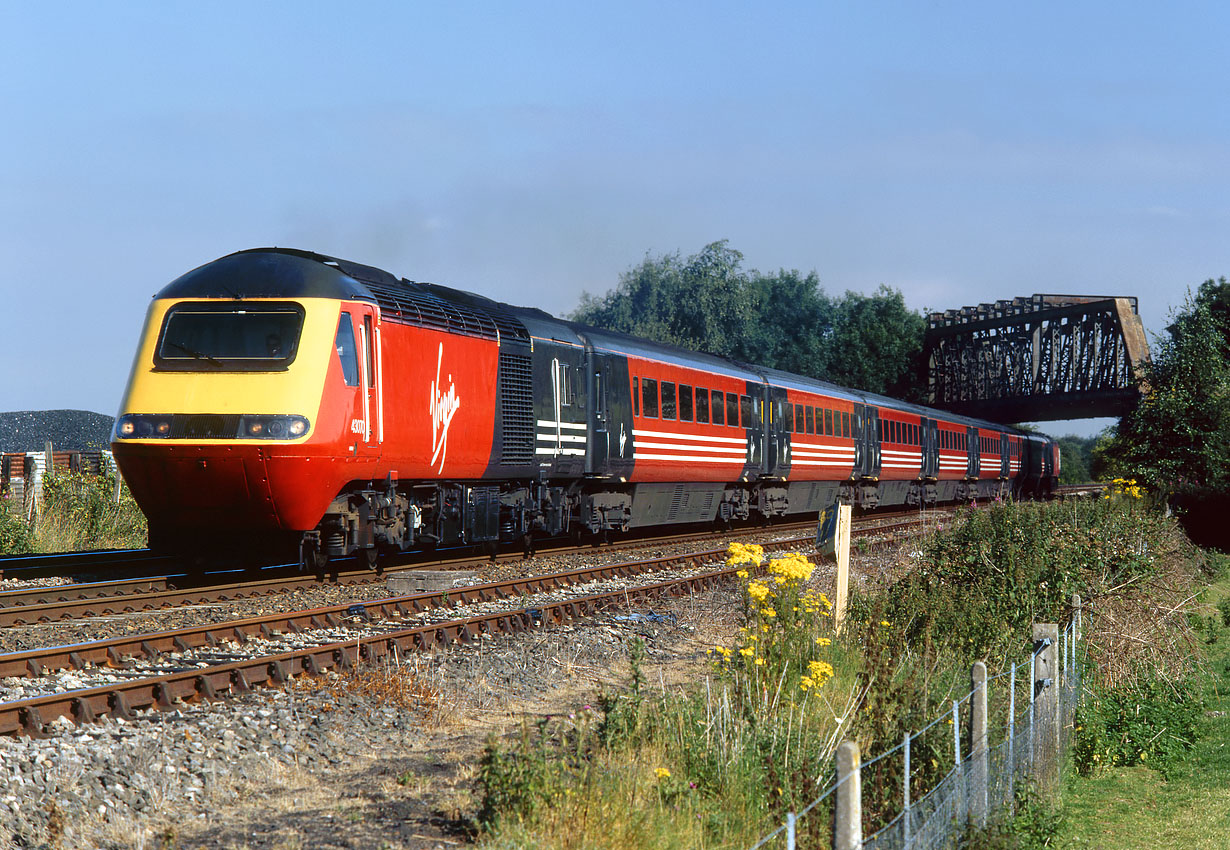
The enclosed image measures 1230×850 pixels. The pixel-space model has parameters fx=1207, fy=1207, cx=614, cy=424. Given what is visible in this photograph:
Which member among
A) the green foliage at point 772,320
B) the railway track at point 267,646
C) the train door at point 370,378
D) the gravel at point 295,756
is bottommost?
the gravel at point 295,756

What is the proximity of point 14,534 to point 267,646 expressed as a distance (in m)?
11.6

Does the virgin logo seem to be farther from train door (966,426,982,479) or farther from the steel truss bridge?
the steel truss bridge

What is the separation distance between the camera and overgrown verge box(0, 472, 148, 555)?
20719mm

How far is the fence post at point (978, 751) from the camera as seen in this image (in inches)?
256

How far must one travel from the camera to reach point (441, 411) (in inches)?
591

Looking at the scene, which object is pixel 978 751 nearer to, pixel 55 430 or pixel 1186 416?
pixel 1186 416

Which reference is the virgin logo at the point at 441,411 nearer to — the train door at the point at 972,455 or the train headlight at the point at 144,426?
the train headlight at the point at 144,426

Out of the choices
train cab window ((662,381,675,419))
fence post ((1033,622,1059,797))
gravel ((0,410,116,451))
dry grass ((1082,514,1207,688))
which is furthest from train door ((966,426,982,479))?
gravel ((0,410,116,451))

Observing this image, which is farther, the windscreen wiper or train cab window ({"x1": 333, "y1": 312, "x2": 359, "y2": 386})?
train cab window ({"x1": 333, "y1": 312, "x2": 359, "y2": 386})

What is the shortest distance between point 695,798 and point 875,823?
1.17 meters

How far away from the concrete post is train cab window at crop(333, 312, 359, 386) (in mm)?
8398

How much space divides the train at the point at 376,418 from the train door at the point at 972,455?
2476 centimetres

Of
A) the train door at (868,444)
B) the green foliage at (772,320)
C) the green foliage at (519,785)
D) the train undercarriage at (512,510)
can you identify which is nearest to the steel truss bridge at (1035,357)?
the green foliage at (772,320)

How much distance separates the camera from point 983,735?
21.9 ft
